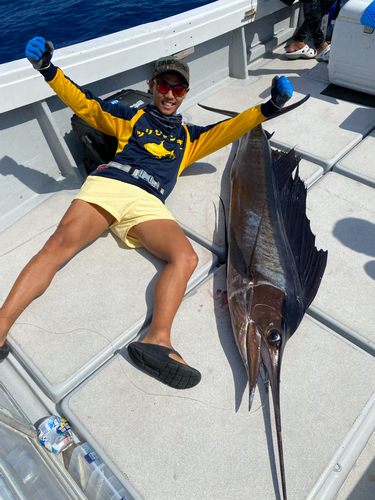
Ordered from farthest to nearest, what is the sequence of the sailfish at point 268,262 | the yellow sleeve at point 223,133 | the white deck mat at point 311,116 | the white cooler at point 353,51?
the white cooler at point 353,51
the white deck mat at point 311,116
the yellow sleeve at point 223,133
the sailfish at point 268,262

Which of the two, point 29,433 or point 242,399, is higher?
point 29,433

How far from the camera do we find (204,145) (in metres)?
2.32

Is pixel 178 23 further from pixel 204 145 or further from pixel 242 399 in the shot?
pixel 242 399

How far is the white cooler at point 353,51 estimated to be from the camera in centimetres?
293

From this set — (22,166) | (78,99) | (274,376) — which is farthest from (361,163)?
(22,166)

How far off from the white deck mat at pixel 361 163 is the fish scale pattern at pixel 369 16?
37.2 inches

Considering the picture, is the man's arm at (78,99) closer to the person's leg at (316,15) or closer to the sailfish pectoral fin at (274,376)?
the sailfish pectoral fin at (274,376)

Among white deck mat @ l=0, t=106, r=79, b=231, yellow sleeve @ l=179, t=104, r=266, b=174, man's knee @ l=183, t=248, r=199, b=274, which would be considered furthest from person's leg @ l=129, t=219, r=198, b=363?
white deck mat @ l=0, t=106, r=79, b=231

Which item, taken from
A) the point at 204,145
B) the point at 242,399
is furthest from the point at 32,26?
the point at 242,399

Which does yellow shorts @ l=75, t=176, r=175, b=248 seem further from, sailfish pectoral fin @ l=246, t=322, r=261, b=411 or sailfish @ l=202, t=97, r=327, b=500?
sailfish pectoral fin @ l=246, t=322, r=261, b=411

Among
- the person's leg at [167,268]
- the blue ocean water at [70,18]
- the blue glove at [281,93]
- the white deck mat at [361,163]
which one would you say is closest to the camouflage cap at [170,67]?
the blue glove at [281,93]

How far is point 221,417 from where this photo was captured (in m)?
1.40

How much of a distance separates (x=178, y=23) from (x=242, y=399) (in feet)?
8.74

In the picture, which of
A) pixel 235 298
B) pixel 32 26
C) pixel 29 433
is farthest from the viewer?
pixel 32 26
